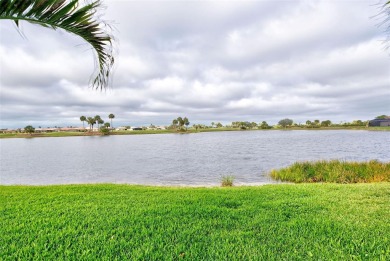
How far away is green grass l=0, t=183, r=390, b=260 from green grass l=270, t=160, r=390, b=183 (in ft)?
28.2

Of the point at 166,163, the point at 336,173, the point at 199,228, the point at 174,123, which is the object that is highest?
the point at 174,123

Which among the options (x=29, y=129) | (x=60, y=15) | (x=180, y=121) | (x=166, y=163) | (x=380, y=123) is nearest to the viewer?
(x=60, y=15)

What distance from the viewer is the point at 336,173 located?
50.1ft

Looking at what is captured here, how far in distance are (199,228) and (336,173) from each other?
13975 millimetres

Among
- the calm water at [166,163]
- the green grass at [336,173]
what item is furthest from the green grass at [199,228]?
the calm water at [166,163]

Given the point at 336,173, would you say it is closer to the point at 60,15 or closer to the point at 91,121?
the point at 60,15

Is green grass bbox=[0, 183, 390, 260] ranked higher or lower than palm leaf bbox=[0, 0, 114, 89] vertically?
lower

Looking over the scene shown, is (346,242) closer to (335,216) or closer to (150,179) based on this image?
(335,216)

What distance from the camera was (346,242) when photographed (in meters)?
4.03

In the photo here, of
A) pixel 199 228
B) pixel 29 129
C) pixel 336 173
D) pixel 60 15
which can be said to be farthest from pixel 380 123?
pixel 29 129

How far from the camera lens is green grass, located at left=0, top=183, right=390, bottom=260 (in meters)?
3.71

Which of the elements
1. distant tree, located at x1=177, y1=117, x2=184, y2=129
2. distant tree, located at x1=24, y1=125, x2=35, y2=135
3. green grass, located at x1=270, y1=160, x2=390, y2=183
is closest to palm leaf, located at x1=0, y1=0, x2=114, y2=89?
green grass, located at x1=270, y1=160, x2=390, y2=183

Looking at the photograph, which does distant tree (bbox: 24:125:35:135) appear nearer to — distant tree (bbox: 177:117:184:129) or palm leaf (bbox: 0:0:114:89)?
distant tree (bbox: 177:117:184:129)

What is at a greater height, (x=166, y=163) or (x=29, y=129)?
(x=29, y=129)
